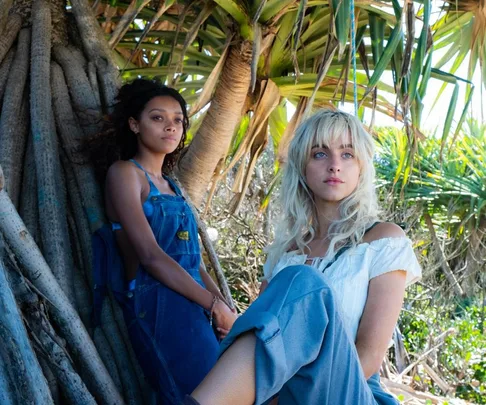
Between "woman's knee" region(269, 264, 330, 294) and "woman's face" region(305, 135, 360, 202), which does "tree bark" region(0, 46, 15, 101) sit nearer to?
"woman's face" region(305, 135, 360, 202)

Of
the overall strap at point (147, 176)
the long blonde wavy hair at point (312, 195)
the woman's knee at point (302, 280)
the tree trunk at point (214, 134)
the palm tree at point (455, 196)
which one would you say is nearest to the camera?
the woman's knee at point (302, 280)

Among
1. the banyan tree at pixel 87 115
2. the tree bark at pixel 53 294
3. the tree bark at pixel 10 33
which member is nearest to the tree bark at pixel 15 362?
the banyan tree at pixel 87 115

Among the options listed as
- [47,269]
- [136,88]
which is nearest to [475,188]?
[136,88]

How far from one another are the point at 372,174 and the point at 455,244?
7.21 metres

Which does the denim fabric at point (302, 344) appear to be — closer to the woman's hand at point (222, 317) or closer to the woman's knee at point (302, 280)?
the woman's knee at point (302, 280)

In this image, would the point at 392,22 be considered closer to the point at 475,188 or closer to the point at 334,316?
the point at 334,316

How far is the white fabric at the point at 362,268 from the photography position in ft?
6.75

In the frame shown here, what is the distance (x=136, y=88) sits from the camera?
109 inches

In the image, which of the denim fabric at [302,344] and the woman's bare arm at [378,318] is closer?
the denim fabric at [302,344]

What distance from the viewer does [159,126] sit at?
2676 mm

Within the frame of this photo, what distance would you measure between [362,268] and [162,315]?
25.5 inches

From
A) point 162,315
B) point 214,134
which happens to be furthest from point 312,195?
point 214,134

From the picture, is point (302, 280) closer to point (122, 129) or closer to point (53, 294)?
point (53, 294)

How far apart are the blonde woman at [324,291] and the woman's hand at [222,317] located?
0.19 m
